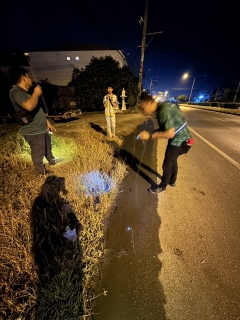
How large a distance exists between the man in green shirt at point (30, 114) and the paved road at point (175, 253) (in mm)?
1821

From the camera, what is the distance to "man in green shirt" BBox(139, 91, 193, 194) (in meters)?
2.43

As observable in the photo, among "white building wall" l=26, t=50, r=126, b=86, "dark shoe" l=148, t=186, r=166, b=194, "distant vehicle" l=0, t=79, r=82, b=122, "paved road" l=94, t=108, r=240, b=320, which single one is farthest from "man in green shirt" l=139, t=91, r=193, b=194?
"white building wall" l=26, t=50, r=126, b=86

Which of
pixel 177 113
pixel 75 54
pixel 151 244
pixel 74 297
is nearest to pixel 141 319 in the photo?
pixel 74 297

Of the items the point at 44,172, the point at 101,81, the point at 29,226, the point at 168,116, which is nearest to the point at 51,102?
the point at 44,172

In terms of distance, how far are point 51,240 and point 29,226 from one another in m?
0.32

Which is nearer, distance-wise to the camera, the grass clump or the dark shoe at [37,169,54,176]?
the grass clump

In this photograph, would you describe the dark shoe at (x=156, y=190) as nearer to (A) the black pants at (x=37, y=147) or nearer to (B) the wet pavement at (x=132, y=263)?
(B) the wet pavement at (x=132, y=263)

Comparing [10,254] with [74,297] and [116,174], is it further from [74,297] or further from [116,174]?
[116,174]

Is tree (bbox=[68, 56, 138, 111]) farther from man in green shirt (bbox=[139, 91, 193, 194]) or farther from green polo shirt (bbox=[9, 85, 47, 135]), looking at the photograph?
man in green shirt (bbox=[139, 91, 193, 194])

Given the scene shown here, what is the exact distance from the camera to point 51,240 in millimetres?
1847

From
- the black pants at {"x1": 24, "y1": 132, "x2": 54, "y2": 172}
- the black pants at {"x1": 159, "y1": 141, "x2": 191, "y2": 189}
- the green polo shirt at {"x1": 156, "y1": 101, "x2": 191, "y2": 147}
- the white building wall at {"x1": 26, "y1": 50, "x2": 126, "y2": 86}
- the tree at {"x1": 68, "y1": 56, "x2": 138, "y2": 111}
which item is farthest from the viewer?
the white building wall at {"x1": 26, "y1": 50, "x2": 126, "y2": 86}

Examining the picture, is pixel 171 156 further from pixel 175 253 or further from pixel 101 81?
pixel 101 81

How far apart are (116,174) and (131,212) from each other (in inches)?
39.3

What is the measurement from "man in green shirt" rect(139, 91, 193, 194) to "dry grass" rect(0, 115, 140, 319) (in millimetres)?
1101
